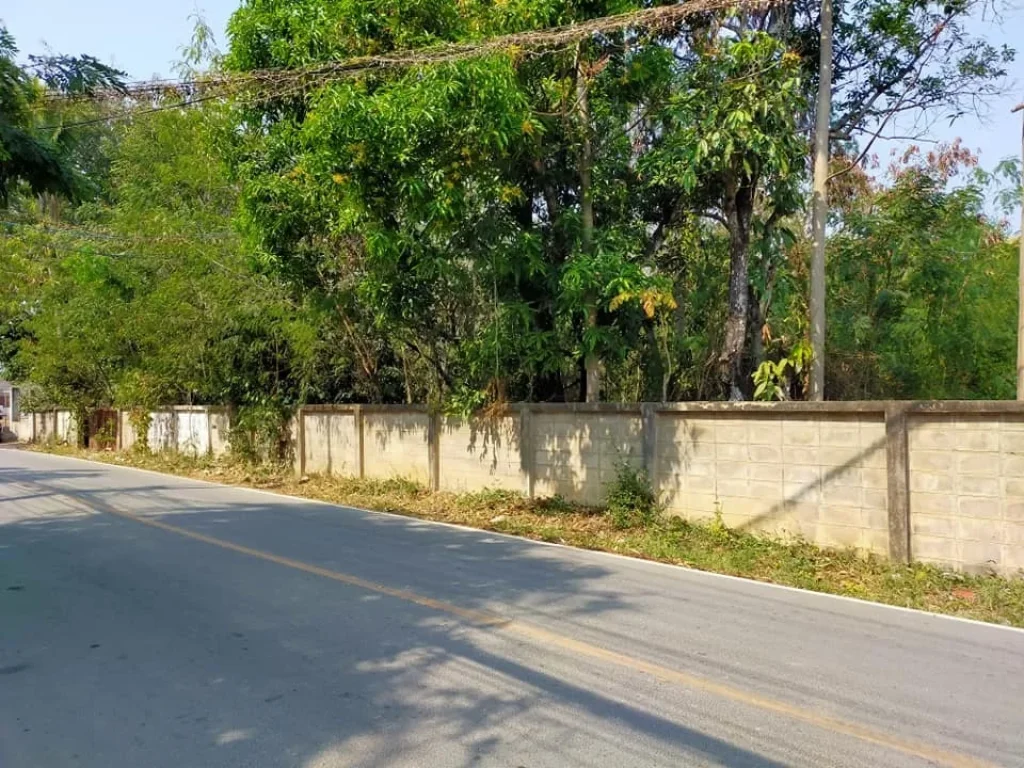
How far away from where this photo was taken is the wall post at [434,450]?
15742 millimetres

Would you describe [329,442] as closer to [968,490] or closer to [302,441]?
[302,441]

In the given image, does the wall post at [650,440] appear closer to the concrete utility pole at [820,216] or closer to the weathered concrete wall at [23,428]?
the concrete utility pole at [820,216]

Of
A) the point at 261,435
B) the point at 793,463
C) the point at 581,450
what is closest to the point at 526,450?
the point at 581,450

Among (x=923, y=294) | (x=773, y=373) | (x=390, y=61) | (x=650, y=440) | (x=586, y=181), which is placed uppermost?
(x=390, y=61)

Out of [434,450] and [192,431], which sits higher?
[192,431]

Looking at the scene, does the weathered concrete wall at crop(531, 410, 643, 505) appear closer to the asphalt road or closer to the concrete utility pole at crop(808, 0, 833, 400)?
the concrete utility pole at crop(808, 0, 833, 400)

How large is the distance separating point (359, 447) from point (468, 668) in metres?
12.7

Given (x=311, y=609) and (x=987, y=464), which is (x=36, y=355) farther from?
(x=987, y=464)

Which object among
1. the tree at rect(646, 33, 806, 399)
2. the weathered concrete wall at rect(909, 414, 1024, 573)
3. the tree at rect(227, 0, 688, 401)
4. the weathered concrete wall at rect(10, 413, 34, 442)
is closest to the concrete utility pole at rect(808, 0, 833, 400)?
the tree at rect(646, 33, 806, 399)

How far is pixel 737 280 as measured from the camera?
12.8 metres

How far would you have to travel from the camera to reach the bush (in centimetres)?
1169

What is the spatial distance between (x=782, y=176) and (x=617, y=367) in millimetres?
4463

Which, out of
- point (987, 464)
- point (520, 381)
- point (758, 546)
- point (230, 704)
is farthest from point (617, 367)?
point (230, 704)

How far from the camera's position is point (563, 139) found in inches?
515
